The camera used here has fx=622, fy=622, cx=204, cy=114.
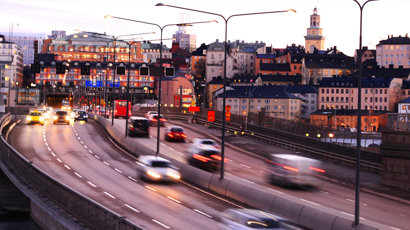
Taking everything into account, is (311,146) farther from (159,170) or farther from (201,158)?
(159,170)

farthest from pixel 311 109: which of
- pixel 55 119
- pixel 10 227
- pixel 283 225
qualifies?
pixel 283 225

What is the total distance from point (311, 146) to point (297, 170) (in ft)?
56.8

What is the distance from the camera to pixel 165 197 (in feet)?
105

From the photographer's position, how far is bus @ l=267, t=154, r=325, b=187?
34.5 m

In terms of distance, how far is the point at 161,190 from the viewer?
3431 centimetres

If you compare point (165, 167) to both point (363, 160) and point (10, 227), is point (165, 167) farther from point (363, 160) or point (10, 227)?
point (363, 160)

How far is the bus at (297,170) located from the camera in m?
34.5

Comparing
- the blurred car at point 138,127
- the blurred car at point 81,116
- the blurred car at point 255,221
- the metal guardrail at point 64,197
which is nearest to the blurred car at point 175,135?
the blurred car at point 138,127

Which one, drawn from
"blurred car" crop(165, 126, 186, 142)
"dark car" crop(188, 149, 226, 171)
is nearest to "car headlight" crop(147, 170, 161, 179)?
"dark car" crop(188, 149, 226, 171)

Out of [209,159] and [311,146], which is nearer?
[209,159]

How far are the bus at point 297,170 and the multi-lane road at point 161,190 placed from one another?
21.2 inches

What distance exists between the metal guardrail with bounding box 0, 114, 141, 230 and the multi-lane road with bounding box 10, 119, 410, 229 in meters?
2.44

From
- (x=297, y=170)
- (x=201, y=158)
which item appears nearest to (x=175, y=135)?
(x=201, y=158)

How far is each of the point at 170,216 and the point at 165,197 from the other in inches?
202
